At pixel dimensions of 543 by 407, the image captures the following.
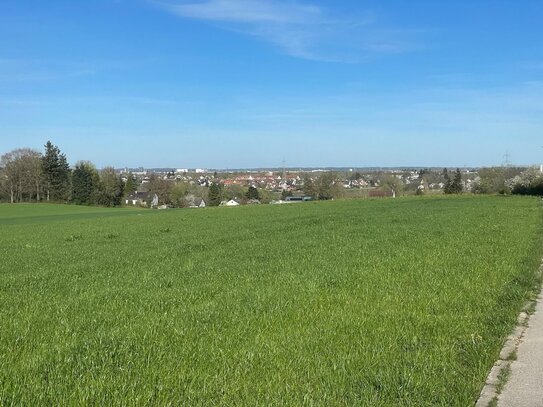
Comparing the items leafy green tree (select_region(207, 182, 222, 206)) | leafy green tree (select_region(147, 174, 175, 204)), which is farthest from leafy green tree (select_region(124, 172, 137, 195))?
leafy green tree (select_region(207, 182, 222, 206))

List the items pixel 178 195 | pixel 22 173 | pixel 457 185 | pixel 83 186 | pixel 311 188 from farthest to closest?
pixel 178 195
pixel 311 188
pixel 83 186
pixel 457 185
pixel 22 173

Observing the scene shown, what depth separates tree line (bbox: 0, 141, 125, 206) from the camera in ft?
298

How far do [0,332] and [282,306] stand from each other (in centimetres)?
349

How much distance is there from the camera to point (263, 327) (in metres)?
6.30

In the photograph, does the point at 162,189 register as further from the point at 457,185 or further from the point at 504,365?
the point at 504,365

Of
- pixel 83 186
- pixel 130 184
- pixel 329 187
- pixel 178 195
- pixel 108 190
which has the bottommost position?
pixel 178 195

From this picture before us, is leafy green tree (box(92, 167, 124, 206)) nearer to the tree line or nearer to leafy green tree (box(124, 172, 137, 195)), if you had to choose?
the tree line

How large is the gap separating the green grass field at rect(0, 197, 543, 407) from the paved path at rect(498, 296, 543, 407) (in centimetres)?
24

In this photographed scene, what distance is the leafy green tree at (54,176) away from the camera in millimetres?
92981

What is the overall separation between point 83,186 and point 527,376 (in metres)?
96.3

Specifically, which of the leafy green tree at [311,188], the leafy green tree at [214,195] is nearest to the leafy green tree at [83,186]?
the leafy green tree at [214,195]

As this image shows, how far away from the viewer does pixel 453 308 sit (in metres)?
7.42

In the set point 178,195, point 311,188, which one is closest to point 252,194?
point 311,188

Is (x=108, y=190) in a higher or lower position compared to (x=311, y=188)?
higher
